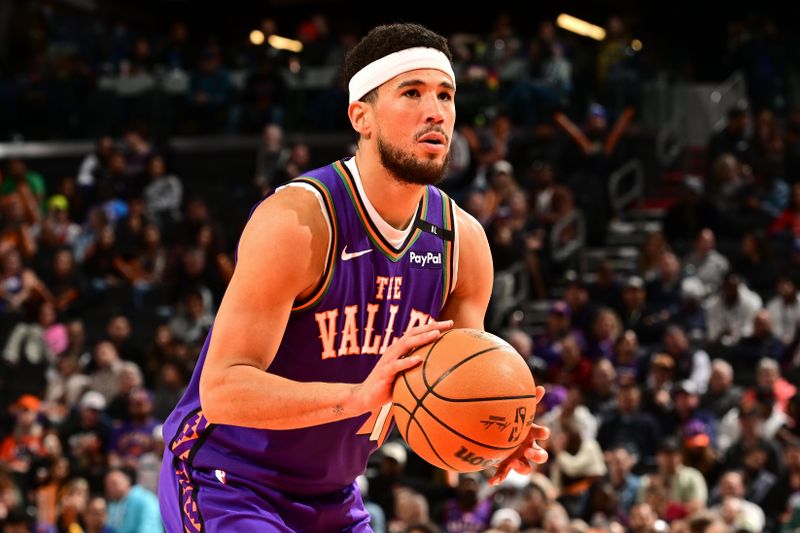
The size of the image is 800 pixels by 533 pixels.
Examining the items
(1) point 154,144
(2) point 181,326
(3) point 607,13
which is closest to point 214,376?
(2) point 181,326

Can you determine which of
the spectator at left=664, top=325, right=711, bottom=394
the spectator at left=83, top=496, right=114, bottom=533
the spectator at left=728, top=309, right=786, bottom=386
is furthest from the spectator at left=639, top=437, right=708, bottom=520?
the spectator at left=83, top=496, right=114, bottom=533

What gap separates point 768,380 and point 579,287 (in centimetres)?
253

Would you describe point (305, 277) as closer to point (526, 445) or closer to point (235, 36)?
point (526, 445)

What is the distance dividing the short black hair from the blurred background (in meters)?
5.77

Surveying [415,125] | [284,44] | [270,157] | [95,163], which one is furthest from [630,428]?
[284,44]

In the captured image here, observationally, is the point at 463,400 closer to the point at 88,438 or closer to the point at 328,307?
the point at 328,307

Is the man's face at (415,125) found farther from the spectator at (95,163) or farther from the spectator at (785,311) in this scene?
the spectator at (95,163)

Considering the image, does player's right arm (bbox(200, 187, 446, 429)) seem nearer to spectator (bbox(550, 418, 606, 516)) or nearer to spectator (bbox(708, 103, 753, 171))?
spectator (bbox(550, 418, 606, 516))

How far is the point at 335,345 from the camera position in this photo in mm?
4203

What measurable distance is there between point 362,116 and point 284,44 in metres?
16.7

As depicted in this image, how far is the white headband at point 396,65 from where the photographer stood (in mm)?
4246

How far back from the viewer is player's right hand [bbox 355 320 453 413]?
367 cm

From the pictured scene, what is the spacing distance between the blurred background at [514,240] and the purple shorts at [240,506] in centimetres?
540

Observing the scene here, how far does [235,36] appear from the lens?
23047 millimetres
